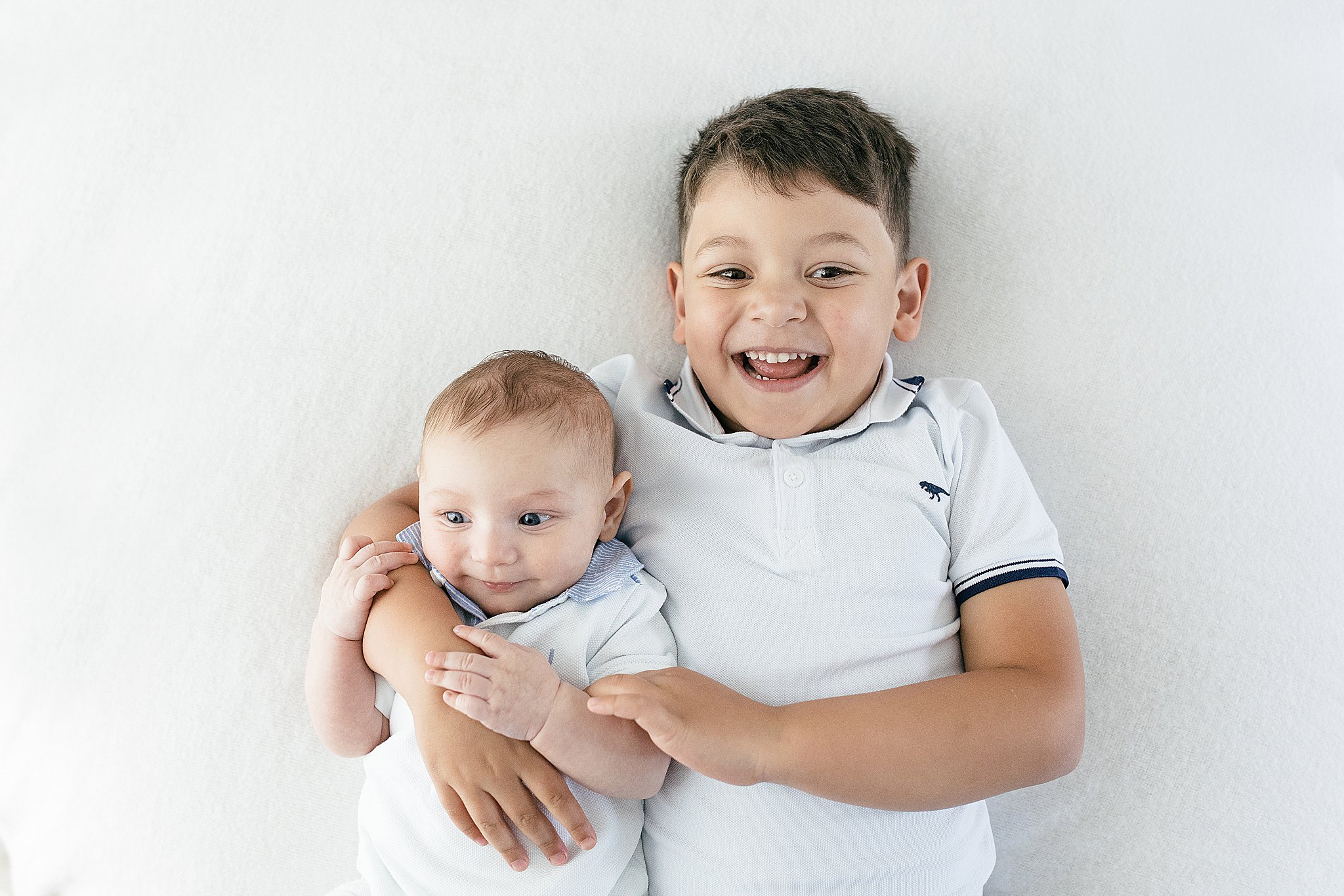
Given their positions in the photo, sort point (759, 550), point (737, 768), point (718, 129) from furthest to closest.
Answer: point (718, 129) → point (759, 550) → point (737, 768)

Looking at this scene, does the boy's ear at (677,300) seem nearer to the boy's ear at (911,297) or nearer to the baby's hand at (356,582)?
the boy's ear at (911,297)

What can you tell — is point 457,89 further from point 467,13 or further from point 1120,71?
point 1120,71

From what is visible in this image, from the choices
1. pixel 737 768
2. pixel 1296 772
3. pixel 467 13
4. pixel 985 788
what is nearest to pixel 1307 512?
pixel 1296 772

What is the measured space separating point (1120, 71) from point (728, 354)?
80 centimetres

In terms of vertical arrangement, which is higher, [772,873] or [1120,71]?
[1120,71]

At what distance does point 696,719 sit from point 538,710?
184 millimetres

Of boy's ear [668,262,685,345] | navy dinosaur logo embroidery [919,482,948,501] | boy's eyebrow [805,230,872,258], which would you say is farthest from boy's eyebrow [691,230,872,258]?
navy dinosaur logo embroidery [919,482,948,501]

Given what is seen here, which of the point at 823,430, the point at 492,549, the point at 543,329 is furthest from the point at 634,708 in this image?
the point at 543,329

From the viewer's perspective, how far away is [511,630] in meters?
1.20

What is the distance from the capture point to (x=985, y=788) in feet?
3.77

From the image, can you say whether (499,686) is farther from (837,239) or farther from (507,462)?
(837,239)

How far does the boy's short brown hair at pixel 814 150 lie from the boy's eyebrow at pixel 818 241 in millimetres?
69

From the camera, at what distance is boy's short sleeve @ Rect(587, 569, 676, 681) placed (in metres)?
1.18

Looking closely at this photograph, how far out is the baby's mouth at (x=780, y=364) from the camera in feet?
4.39
